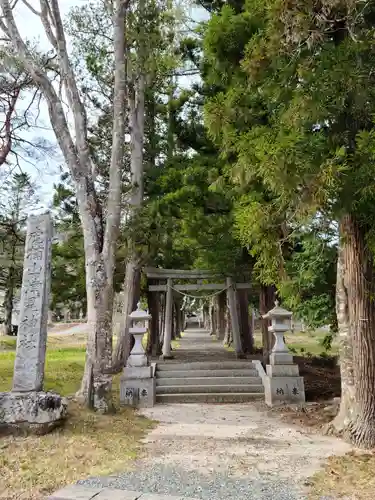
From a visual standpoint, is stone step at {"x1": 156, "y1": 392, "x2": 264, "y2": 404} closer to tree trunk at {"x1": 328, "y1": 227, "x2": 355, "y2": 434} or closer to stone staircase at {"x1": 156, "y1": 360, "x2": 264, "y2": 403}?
stone staircase at {"x1": 156, "y1": 360, "x2": 264, "y2": 403}

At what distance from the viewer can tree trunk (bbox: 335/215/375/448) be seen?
227 inches

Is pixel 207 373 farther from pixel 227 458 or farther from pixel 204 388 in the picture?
pixel 227 458

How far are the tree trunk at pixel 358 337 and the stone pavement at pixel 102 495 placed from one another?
3.24 meters

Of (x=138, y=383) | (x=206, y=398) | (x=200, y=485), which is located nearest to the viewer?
(x=200, y=485)

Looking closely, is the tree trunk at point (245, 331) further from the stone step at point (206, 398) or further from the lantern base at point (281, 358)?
the lantern base at point (281, 358)

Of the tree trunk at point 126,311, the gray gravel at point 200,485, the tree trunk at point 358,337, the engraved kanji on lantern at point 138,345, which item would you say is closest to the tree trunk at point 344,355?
the tree trunk at point 358,337

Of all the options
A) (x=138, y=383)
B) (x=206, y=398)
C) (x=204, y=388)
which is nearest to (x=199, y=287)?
(x=204, y=388)

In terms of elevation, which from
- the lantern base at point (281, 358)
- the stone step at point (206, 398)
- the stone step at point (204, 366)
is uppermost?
the lantern base at point (281, 358)

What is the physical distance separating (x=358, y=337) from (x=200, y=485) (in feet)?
9.99

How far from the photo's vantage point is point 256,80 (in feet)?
19.6

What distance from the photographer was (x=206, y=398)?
31.6ft

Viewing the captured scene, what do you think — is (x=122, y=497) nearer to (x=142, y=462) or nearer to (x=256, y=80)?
(x=142, y=462)

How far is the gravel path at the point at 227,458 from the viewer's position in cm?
411

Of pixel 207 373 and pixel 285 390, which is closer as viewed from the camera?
pixel 285 390
